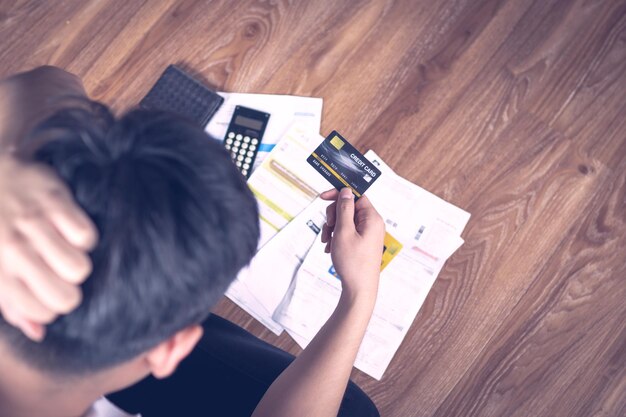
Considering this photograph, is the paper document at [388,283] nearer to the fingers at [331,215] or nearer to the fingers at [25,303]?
the fingers at [331,215]

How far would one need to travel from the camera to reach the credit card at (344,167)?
3.12ft

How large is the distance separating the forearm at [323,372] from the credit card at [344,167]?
30cm

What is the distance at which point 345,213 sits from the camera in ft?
2.57

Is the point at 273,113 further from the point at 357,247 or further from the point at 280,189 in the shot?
the point at 357,247

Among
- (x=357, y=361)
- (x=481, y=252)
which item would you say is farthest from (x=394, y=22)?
(x=357, y=361)

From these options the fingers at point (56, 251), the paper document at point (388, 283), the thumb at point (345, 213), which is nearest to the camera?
the fingers at point (56, 251)

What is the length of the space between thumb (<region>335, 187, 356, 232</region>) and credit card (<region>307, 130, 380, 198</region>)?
0.14 m

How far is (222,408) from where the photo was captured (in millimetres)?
729

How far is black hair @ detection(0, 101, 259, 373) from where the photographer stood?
0.37 metres

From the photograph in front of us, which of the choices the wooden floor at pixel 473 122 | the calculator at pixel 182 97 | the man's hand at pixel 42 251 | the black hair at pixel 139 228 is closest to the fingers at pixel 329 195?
the wooden floor at pixel 473 122

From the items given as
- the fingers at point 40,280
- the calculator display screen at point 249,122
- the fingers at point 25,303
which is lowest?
the fingers at point 25,303

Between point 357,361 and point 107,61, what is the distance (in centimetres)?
89

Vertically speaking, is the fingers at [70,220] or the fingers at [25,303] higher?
the fingers at [70,220]

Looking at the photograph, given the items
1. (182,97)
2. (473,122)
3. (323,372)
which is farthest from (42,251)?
(473,122)
